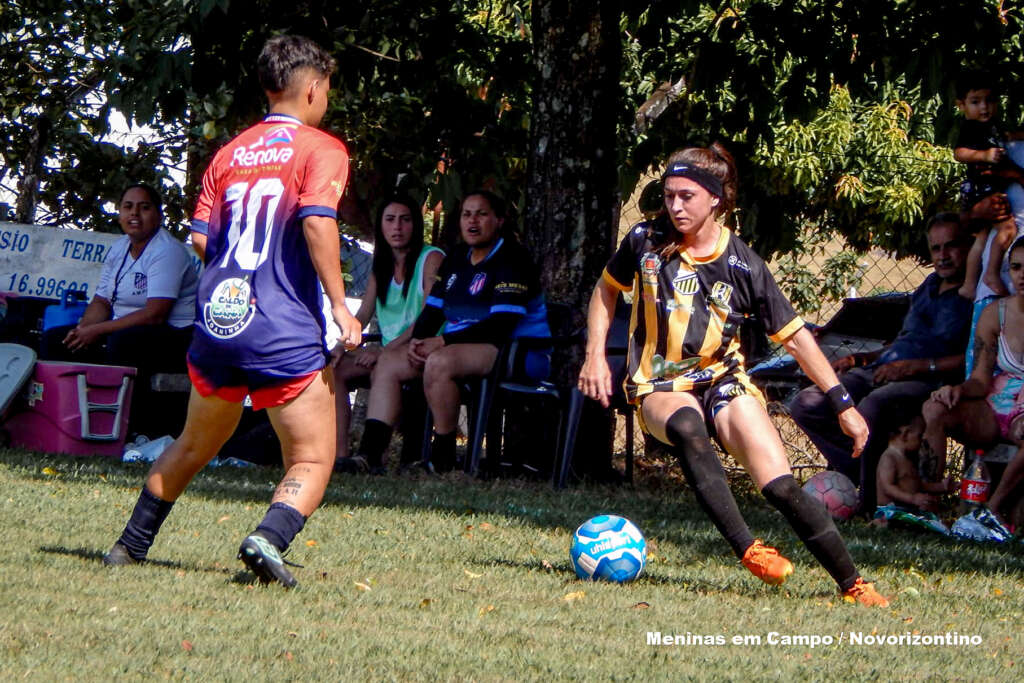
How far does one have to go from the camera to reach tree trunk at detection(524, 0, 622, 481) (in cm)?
951

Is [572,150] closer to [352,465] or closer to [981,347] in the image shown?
[352,465]

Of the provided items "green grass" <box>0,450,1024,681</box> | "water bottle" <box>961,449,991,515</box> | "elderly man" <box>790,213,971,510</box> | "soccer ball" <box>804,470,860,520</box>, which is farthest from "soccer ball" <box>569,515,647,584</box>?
"elderly man" <box>790,213,971,510</box>

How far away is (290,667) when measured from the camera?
3.76 meters

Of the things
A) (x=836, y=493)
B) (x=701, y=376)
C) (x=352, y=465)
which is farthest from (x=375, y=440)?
(x=701, y=376)

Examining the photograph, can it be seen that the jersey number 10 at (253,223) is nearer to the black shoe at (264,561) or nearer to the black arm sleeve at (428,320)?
the black shoe at (264,561)

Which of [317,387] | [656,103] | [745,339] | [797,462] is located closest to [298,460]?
[317,387]

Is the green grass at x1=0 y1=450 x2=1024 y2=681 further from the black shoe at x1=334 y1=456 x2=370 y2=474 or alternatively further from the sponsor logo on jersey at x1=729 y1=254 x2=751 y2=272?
the black shoe at x1=334 y1=456 x2=370 y2=474

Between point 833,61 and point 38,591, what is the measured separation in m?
6.26

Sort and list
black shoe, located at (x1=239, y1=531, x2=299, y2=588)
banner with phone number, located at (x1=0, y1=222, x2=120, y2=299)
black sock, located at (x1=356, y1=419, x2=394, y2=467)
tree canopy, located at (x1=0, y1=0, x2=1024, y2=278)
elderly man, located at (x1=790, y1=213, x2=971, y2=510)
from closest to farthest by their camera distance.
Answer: black shoe, located at (x1=239, y1=531, x2=299, y2=588), elderly man, located at (x1=790, y1=213, x2=971, y2=510), tree canopy, located at (x1=0, y1=0, x2=1024, y2=278), black sock, located at (x1=356, y1=419, x2=394, y2=467), banner with phone number, located at (x1=0, y1=222, x2=120, y2=299)

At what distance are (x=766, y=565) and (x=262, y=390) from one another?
1854mm

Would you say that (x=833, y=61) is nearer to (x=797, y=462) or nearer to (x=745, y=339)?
(x=745, y=339)

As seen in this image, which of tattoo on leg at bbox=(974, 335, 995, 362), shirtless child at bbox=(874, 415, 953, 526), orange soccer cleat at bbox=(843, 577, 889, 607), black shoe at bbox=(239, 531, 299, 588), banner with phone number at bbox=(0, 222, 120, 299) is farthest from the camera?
banner with phone number at bbox=(0, 222, 120, 299)

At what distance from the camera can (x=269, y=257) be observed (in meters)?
4.88

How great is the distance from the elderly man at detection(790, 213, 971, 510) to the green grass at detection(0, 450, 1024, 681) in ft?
3.18
